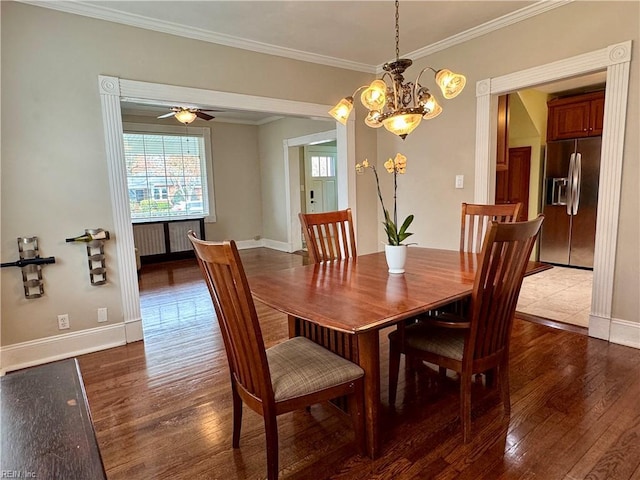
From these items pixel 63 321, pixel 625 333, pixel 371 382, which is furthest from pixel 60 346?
pixel 625 333

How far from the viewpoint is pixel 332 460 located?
1662 millimetres

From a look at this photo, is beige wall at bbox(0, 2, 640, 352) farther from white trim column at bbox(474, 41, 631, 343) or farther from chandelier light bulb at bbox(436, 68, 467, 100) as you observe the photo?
chandelier light bulb at bbox(436, 68, 467, 100)

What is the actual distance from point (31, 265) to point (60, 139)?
3.05 ft

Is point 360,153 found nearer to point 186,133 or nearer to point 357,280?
point 357,280

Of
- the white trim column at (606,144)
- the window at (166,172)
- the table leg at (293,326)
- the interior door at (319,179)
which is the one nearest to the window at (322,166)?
the interior door at (319,179)

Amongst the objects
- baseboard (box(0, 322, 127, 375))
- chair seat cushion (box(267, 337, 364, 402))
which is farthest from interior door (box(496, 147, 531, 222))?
baseboard (box(0, 322, 127, 375))

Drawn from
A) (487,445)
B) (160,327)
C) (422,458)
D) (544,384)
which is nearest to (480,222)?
(544,384)

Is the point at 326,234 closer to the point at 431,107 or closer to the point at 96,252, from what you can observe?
the point at 431,107

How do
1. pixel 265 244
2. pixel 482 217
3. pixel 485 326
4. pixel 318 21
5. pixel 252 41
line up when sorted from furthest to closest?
pixel 265 244 → pixel 252 41 → pixel 318 21 → pixel 482 217 → pixel 485 326

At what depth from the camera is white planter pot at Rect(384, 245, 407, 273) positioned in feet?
6.58

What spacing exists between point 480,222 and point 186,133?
5630 mm

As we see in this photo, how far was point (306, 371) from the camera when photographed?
5.05ft

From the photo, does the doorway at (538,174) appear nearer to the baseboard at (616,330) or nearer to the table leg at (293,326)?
the baseboard at (616,330)

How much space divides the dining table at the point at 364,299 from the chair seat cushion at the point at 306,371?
0.09 meters
